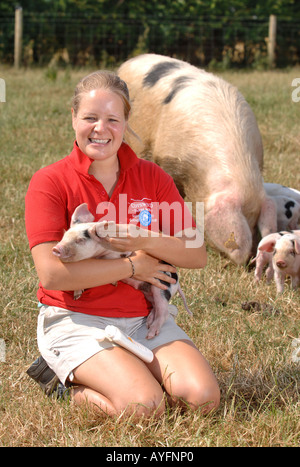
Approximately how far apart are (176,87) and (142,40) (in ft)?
24.9

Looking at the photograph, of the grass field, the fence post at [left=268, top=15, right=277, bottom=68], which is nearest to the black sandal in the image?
the grass field

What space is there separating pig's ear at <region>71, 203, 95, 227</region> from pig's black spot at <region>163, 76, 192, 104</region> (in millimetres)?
2384

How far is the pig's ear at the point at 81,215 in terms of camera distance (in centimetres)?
226

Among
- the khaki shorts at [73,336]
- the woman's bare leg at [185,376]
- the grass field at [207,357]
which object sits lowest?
the grass field at [207,357]

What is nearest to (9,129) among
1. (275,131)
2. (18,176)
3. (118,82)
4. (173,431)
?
(18,176)

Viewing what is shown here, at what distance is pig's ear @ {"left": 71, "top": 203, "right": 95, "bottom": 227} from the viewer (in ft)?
7.40

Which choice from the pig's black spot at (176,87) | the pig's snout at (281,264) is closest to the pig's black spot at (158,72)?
the pig's black spot at (176,87)

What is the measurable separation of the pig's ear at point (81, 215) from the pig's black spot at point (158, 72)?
8.56ft

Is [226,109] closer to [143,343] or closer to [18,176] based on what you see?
[18,176]

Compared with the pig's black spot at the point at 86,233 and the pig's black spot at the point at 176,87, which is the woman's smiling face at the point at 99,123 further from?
the pig's black spot at the point at 176,87

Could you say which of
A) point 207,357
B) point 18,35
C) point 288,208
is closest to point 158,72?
point 288,208

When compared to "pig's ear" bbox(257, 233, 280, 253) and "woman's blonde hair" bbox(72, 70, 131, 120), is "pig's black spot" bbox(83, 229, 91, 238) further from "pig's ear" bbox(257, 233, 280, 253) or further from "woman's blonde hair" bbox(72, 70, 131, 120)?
"pig's ear" bbox(257, 233, 280, 253)

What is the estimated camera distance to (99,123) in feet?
7.68
